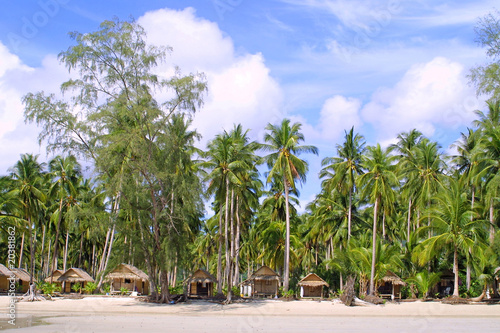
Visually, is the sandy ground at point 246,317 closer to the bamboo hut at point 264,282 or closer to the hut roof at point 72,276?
the bamboo hut at point 264,282

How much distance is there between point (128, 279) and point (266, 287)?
10311 mm

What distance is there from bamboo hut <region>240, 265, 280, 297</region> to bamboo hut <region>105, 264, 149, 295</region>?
8.07 metres

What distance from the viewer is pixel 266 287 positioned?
33094 mm

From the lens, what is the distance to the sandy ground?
56.1 feet

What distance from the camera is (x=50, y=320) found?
1948 centimetres

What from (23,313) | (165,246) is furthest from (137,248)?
(23,313)

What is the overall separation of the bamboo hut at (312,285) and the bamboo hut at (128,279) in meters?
11.5

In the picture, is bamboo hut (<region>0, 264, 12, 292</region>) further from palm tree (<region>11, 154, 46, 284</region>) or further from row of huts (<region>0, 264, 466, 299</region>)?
palm tree (<region>11, 154, 46, 284</region>)

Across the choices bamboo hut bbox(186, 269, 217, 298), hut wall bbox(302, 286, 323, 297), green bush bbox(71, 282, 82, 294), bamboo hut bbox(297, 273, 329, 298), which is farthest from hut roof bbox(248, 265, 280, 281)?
green bush bbox(71, 282, 82, 294)

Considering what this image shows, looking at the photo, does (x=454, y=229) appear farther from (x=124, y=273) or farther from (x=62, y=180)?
(x=62, y=180)

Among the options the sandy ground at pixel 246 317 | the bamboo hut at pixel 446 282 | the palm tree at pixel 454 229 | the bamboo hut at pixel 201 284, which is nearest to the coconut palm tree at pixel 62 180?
the sandy ground at pixel 246 317

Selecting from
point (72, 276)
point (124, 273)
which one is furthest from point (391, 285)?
point (72, 276)

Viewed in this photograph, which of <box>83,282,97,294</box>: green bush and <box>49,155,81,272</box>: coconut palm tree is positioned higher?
<box>49,155,81,272</box>: coconut palm tree

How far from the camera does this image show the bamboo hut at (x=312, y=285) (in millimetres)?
31756
